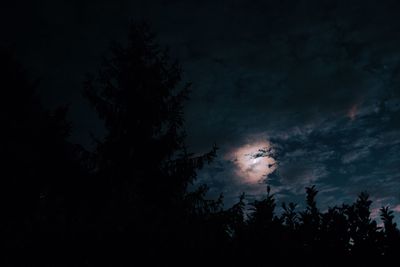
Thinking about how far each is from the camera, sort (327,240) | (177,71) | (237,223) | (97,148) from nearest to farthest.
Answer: (327,240) → (237,223) → (97,148) → (177,71)

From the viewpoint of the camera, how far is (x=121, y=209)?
4152 mm

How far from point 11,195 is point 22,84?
6.56 metres

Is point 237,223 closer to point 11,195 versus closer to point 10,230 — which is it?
point 10,230

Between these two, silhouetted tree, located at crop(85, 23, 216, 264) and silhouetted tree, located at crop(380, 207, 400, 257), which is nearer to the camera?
silhouetted tree, located at crop(380, 207, 400, 257)

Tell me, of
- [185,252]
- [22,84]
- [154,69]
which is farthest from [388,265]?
[22,84]

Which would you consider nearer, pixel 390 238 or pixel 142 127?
pixel 390 238

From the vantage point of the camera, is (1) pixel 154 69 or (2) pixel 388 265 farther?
(1) pixel 154 69

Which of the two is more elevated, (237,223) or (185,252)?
(237,223)

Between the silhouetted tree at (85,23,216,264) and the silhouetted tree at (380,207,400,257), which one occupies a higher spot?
the silhouetted tree at (85,23,216,264)

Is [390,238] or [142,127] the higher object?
[142,127]

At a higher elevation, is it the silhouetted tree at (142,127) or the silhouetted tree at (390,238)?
the silhouetted tree at (142,127)

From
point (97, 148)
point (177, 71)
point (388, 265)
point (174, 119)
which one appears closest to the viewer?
point (388, 265)

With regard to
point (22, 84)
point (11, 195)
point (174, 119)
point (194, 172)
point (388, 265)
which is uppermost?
point (22, 84)

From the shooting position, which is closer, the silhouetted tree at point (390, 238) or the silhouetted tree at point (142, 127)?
the silhouetted tree at point (390, 238)
